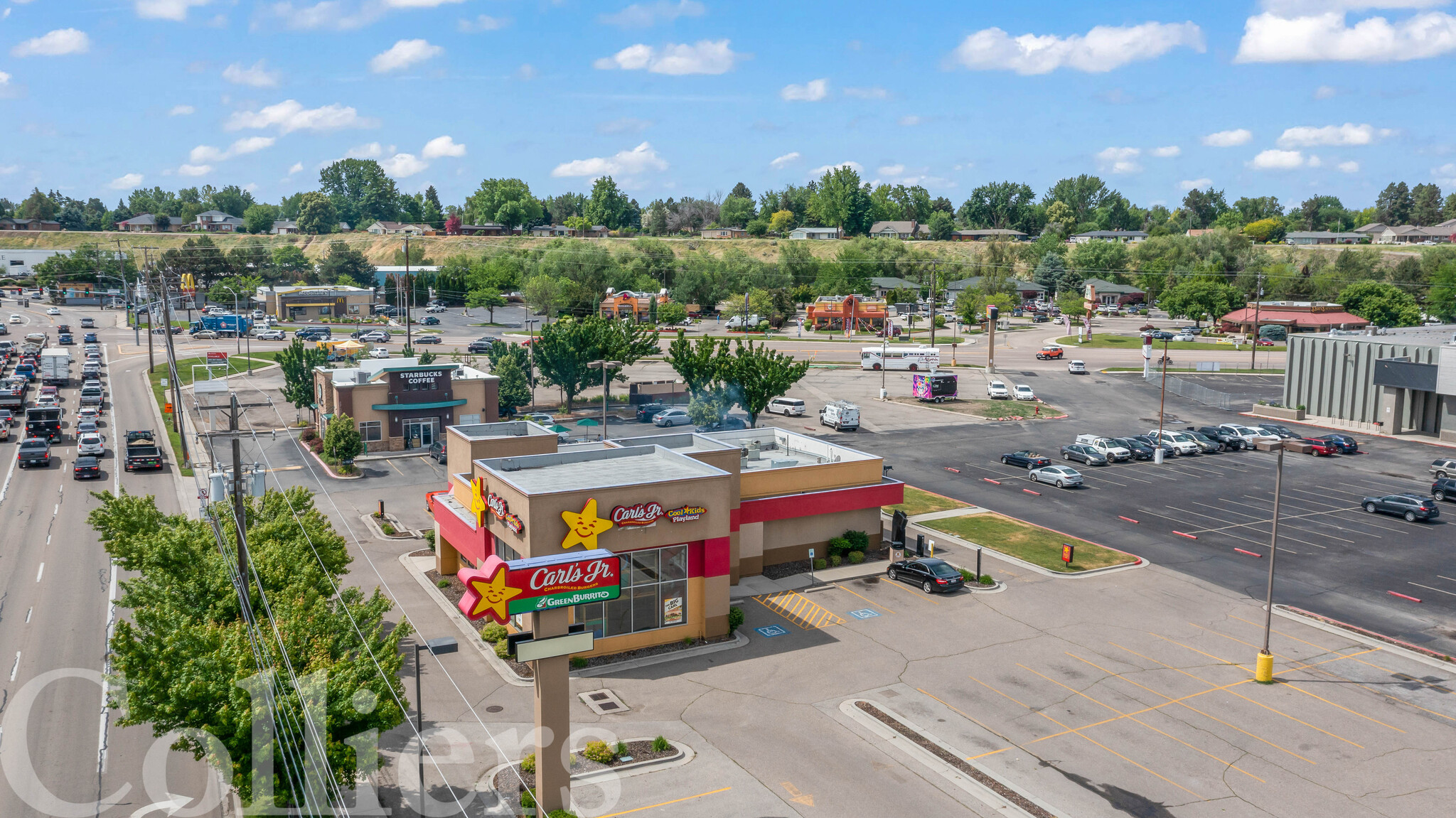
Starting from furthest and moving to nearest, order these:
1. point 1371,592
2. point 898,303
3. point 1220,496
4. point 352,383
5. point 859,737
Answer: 1. point 898,303
2. point 352,383
3. point 1220,496
4. point 1371,592
5. point 859,737

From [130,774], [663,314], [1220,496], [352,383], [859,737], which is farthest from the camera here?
[663,314]

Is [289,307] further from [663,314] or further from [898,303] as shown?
[898,303]

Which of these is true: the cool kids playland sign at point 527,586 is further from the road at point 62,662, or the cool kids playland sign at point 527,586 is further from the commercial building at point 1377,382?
the commercial building at point 1377,382

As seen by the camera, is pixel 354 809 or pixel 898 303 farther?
pixel 898 303

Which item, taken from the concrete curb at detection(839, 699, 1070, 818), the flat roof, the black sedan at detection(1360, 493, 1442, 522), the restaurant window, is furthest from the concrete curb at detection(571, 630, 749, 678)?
A: the black sedan at detection(1360, 493, 1442, 522)

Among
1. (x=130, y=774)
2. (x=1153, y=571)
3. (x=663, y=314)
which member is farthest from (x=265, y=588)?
(x=663, y=314)

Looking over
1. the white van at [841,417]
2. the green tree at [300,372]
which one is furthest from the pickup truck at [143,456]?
the white van at [841,417]

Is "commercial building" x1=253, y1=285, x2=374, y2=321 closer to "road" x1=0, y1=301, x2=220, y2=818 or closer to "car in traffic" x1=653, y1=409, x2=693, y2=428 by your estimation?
"car in traffic" x1=653, y1=409, x2=693, y2=428
